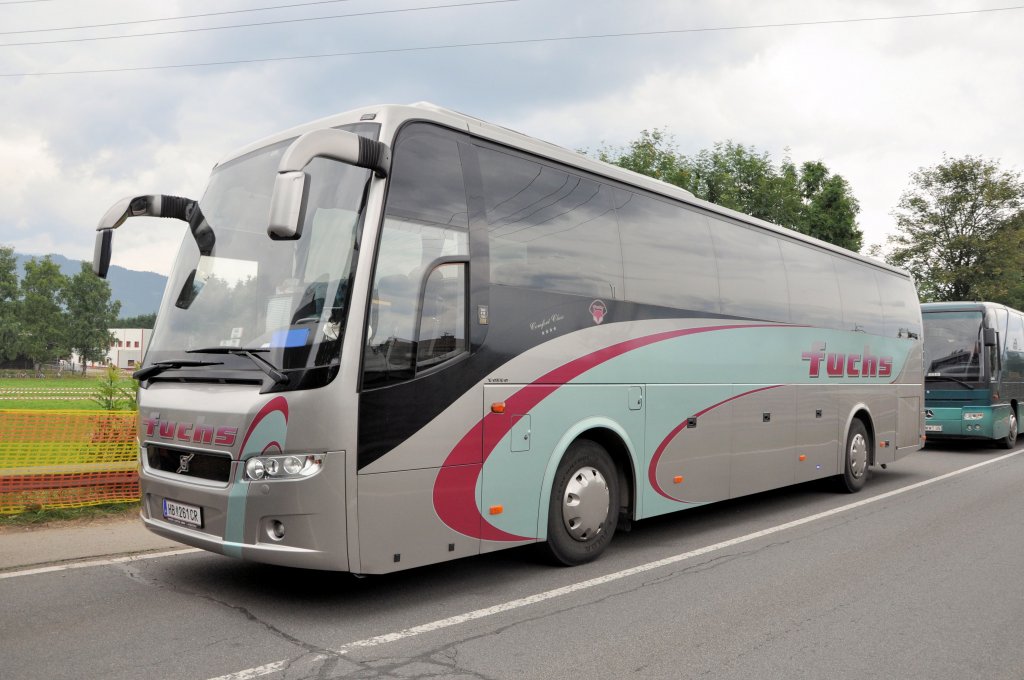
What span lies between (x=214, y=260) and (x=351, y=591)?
254 cm

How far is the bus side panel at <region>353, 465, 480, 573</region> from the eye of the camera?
16.4 feet

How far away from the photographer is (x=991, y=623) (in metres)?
5.28

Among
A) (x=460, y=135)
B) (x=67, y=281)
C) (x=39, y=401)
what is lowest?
(x=39, y=401)

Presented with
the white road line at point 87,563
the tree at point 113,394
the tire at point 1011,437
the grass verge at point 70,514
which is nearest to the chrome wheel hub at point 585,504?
Result: the white road line at point 87,563

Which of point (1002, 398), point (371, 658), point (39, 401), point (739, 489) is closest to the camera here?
point (371, 658)

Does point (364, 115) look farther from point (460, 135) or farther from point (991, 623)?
point (991, 623)

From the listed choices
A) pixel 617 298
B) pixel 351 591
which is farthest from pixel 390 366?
pixel 617 298

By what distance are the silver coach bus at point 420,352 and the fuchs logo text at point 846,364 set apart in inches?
103

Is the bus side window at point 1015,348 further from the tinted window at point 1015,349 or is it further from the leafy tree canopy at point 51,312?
the leafy tree canopy at point 51,312

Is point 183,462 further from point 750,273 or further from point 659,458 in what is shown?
point 750,273

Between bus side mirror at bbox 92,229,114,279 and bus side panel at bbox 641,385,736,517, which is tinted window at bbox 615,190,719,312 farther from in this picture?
bus side mirror at bbox 92,229,114,279

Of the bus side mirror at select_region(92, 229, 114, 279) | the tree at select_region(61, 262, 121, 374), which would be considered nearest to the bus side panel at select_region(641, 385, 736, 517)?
the bus side mirror at select_region(92, 229, 114, 279)

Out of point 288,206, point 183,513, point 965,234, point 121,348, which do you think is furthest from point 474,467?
point 121,348

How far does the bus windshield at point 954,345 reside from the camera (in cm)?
1789
